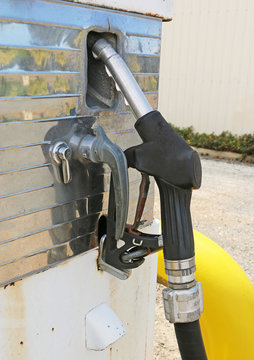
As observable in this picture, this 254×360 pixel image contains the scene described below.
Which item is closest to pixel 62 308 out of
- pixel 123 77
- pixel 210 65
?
pixel 123 77

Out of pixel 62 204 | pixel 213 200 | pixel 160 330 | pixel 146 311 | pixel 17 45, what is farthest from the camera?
pixel 213 200

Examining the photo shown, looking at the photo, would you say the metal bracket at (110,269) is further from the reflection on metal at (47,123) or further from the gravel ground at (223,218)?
the gravel ground at (223,218)

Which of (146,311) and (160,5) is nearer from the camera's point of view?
(160,5)

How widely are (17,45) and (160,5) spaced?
0.35 meters

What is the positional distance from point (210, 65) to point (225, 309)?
4983mm

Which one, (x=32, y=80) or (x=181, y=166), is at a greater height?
(x=32, y=80)

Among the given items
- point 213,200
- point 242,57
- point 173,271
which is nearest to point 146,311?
point 173,271

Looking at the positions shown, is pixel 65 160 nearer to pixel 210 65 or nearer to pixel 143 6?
pixel 143 6

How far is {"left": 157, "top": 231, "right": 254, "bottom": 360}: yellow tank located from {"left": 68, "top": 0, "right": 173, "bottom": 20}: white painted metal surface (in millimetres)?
806

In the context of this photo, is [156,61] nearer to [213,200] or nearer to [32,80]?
[32,80]

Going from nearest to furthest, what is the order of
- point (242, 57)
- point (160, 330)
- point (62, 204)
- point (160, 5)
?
1. point (62, 204)
2. point (160, 5)
3. point (160, 330)
4. point (242, 57)

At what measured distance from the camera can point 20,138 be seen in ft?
2.03

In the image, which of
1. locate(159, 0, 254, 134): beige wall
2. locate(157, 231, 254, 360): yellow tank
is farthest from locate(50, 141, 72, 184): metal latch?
locate(159, 0, 254, 134): beige wall

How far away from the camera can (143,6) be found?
78 cm
